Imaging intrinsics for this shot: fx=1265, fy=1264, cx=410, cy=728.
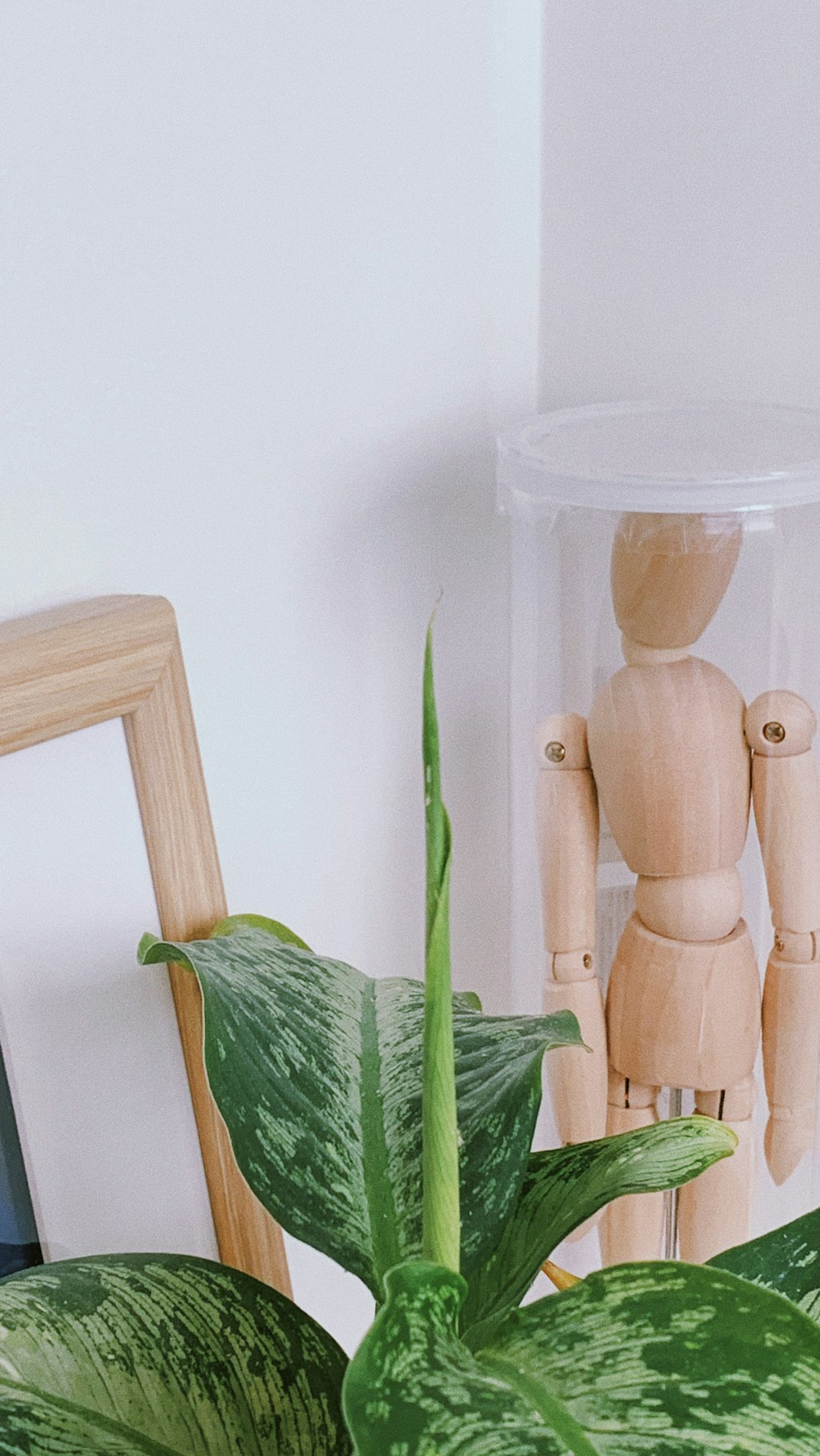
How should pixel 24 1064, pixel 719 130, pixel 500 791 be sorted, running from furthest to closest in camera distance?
pixel 500 791, pixel 719 130, pixel 24 1064

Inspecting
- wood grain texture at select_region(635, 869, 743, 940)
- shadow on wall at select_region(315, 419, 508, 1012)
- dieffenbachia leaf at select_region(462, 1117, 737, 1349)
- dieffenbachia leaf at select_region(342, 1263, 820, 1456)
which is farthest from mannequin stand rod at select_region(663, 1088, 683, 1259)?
dieffenbachia leaf at select_region(342, 1263, 820, 1456)

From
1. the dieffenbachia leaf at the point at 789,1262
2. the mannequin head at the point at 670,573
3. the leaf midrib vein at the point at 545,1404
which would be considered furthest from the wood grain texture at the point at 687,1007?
the leaf midrib vein at the point at 545,1404

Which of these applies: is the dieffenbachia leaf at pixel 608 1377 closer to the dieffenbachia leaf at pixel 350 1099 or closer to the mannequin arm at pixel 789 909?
the dieffenbachia leaf at pixel 350 1099

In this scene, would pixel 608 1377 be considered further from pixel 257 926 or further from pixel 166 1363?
pixel 257 926

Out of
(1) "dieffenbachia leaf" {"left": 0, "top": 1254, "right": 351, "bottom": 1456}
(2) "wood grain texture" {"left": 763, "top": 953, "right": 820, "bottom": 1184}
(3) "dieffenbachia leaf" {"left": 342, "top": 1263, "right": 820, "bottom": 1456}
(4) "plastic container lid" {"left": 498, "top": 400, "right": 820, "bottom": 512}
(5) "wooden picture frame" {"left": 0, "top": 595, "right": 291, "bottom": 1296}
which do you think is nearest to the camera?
(3) "dieffenbachia leaf" {"left": 342, "top": 1263, "right": 820, "bottom": 1456}

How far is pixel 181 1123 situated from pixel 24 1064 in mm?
113

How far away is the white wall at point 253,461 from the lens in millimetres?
618

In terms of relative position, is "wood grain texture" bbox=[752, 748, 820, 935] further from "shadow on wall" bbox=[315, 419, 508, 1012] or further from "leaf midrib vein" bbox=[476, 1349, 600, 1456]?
"leaf midrib vein" bbox=[476, 1349, 600, 1456]

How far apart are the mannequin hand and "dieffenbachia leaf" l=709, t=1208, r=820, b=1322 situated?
0.39 metres

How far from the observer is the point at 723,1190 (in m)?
0.84

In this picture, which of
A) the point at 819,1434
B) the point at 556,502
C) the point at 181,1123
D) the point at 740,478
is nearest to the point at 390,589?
the point at 556,502

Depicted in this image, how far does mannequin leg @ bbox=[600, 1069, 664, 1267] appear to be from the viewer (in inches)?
33.9

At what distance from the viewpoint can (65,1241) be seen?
25.0 inches

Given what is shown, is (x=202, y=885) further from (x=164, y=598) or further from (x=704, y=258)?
(x=704, y=258)
